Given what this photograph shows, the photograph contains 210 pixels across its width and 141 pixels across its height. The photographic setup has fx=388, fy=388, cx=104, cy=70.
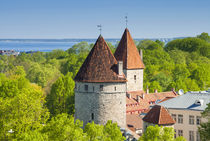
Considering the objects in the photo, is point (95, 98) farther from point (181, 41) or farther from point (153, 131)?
point (181, 41)

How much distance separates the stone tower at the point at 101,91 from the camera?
46281mm

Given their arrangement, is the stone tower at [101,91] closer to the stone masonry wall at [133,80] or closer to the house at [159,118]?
the house at [159,118]

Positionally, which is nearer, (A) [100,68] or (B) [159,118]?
(B) [159,118]

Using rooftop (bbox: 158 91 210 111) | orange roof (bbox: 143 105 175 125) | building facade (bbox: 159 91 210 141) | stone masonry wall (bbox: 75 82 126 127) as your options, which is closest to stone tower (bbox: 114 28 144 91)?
rooftop (bbox: 158 91 210 111)

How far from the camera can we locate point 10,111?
42.3m

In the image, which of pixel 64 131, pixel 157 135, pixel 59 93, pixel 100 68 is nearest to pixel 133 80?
pixel 59 93

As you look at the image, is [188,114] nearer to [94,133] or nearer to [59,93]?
[94,133]

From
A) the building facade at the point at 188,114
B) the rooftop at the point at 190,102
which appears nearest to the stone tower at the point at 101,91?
the rooftop at the point at 190,102

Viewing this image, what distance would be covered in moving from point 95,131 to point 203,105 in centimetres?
1636

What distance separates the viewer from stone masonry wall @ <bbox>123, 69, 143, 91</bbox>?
198ft

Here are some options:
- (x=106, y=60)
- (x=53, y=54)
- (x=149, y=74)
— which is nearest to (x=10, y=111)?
(x=106, y=60)

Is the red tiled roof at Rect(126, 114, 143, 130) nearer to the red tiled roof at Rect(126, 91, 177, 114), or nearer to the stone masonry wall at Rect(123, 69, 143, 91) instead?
the red tiled roof at Rect(126, 91, 177, 114)

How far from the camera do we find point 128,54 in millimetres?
60375

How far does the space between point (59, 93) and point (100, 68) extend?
58.4 feet
